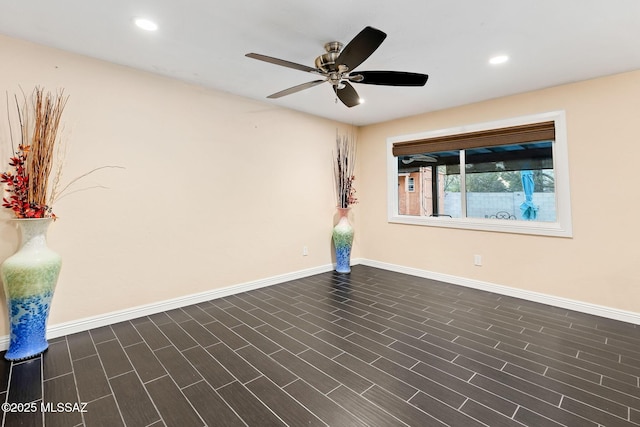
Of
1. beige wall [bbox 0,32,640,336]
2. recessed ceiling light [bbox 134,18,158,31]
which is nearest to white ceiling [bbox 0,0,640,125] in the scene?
recessed ceiling light [bbox 134,18,158,31]

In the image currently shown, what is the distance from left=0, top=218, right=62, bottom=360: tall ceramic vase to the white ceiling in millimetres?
1402

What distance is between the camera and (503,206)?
3768 millimetres

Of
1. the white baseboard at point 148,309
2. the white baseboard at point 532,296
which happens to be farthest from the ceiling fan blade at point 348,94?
the white baseboard at point 532,296

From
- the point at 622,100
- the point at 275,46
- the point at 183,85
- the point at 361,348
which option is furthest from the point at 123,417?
the point at 622,100

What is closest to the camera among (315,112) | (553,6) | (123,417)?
(123,417)

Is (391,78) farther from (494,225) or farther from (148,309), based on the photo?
(148,309)

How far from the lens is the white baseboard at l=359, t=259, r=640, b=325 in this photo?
2.85 meters

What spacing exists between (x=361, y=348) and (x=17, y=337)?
2546 mm

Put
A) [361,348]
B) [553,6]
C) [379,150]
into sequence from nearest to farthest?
[553,6] → [361,348] → [379,150]

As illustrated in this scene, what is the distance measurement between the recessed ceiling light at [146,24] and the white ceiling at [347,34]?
0.16 ft

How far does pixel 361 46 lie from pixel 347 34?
21.2 inches

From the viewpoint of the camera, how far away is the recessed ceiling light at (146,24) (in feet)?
6.76

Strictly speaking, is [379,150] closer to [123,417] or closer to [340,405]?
[340,405]

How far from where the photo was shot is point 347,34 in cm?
220
